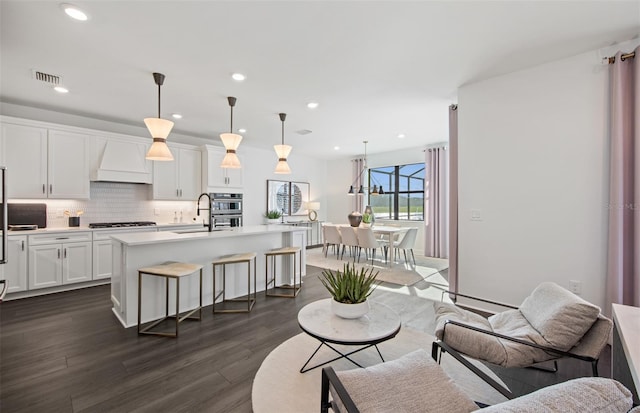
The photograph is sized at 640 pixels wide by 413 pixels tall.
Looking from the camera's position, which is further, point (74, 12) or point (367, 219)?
point (367, 219)

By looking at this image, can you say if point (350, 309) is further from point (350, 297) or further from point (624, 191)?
point (624, 191)

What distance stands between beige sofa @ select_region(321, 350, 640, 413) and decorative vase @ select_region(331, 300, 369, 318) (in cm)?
60

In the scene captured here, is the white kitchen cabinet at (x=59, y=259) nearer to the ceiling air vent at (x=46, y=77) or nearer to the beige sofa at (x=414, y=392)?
the ceiling air vent at (x=46, y=77)

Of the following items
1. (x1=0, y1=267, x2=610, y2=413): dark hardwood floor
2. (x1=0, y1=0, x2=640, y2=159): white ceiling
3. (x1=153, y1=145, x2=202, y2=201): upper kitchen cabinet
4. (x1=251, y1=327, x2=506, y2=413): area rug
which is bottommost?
(x1=0, y1=267, x2=610, y2=413): dark hardwood floor

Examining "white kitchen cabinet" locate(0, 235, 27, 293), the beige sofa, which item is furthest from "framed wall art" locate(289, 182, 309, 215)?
the beige sofa

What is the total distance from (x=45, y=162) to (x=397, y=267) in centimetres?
608

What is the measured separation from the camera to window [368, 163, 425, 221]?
7414 millimetres

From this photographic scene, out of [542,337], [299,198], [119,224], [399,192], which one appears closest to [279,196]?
[299,198]

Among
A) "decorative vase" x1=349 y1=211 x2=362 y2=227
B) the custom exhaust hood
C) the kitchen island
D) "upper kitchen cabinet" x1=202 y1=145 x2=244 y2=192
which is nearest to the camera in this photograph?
the kitchen island

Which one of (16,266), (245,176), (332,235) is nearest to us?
(16,266)

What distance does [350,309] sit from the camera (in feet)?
6.53

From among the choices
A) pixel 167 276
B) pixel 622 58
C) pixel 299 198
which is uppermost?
pixel 622 58

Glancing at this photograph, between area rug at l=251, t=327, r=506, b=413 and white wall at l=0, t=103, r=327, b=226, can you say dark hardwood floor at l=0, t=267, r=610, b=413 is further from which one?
white wall at l=0, t=103, r=327, b=226

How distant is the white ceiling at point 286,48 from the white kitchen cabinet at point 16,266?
6.43 feet
